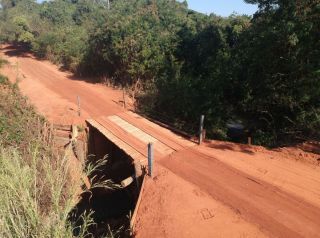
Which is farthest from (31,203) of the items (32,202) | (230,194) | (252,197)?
(252,197)

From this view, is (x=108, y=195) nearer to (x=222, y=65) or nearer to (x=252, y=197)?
(x=252, y=197)

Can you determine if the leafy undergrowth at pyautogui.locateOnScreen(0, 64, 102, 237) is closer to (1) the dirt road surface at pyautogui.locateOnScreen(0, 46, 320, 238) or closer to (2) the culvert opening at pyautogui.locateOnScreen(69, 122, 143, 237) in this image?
(1) the dirt road surface at pyautogui.locateOnScreen(0, 46, 320, 238)

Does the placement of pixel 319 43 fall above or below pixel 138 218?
above

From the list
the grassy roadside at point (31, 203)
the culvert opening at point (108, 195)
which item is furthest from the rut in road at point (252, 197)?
the grassy roadside at point (31, 203)

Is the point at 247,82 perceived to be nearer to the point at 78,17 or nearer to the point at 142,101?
the point at 142,101

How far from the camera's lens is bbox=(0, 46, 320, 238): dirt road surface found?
662 centimetres

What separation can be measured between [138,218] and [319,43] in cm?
845

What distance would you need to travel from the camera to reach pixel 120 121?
1395cm

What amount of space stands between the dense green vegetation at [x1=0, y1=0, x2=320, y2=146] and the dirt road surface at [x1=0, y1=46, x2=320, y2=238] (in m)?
1.97

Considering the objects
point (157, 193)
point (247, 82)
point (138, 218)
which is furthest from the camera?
point (247, 82)

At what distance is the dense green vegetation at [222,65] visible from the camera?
1020 cm

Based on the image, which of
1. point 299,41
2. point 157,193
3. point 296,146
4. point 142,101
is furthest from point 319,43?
point 142,101

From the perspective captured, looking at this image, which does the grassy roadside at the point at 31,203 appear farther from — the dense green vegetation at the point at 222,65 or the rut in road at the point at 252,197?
the dense green vegetation at the point at 222,65

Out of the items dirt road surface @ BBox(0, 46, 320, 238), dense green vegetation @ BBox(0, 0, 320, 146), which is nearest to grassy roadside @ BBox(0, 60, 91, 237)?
dirt road surface @ BBox(0, 46, 320, 238)
